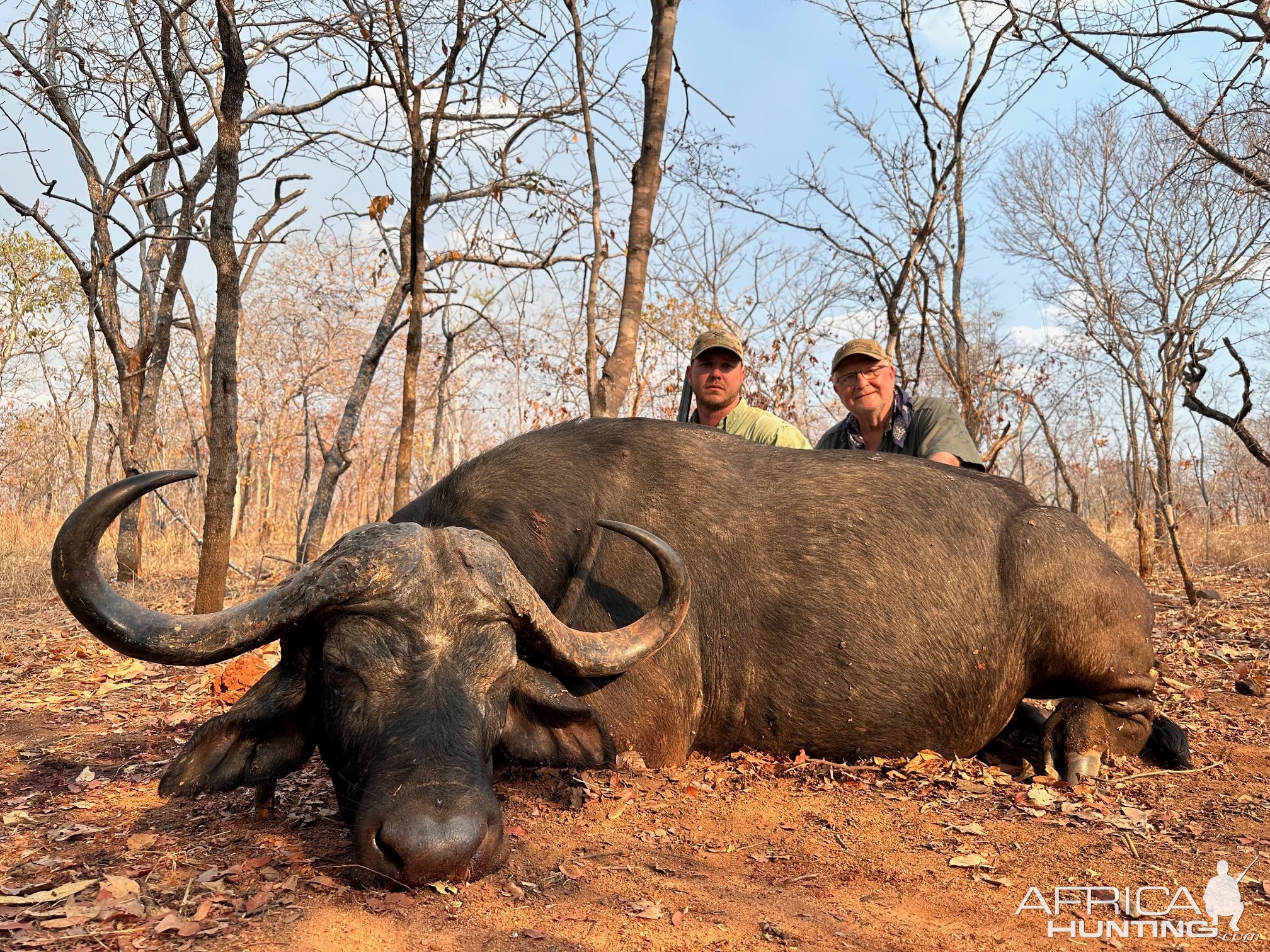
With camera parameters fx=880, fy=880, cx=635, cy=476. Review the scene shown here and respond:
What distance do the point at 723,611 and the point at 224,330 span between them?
4720 mm

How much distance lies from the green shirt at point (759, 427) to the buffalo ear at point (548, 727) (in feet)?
12.8

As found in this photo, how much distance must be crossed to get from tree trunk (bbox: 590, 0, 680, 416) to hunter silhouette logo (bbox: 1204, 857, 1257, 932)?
6.40 meters

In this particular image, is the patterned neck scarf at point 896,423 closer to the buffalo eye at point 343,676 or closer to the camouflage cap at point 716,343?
the camouflage cap at point 716,343

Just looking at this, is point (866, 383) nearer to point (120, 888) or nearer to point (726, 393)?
point (726, 393)

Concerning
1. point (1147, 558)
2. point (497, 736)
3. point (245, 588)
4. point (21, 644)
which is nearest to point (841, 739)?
point (497, 736)

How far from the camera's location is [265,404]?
33.1m

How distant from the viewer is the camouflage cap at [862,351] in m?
6.68

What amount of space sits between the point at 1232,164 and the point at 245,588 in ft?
39.0

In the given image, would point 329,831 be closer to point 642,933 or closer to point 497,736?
point 497,736

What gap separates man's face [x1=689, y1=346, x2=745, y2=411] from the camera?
721cm

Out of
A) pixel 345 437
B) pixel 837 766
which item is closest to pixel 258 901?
pixel 837 766

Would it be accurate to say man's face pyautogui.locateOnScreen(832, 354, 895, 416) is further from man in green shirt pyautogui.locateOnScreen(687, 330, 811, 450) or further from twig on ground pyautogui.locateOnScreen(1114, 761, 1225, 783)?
twig on ground pyautogui.locateOnScreen(1114, 761, 1225, 783)

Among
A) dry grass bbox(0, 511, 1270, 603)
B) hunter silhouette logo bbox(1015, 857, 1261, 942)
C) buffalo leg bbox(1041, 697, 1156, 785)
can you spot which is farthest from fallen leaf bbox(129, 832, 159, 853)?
dry grass bbox(0, 511, 1270, 603)

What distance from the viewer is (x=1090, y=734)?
4.58 metres
